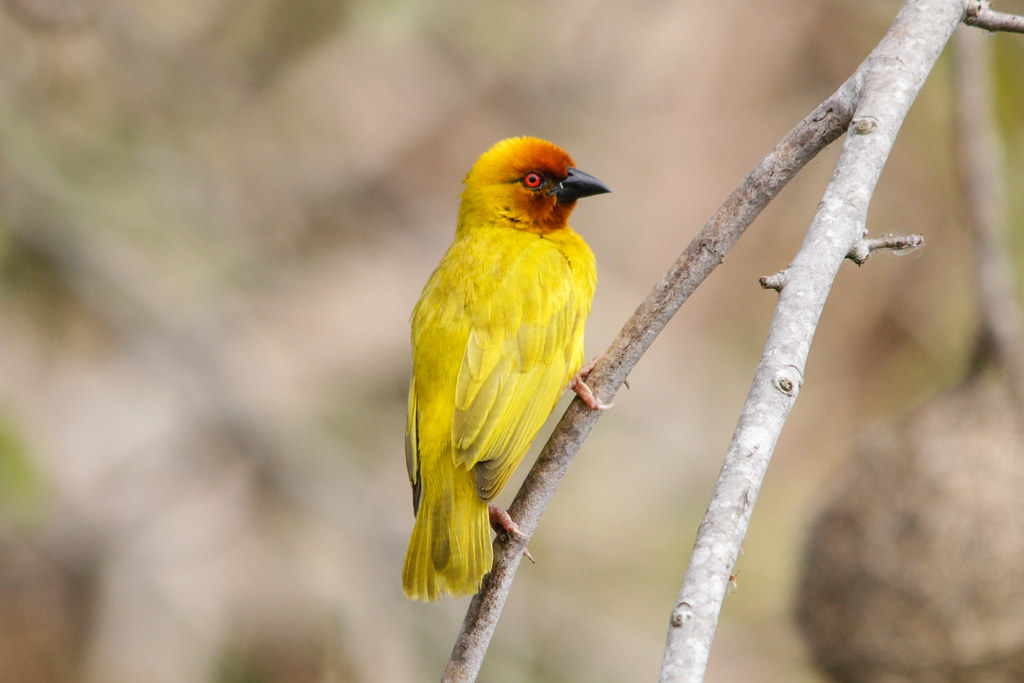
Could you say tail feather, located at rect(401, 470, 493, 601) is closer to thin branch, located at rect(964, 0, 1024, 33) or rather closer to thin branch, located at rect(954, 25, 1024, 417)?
thin branch, located at rect(964, 0, 1024, 33)

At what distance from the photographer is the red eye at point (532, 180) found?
125 inches

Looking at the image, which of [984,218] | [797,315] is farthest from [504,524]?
[984,218]

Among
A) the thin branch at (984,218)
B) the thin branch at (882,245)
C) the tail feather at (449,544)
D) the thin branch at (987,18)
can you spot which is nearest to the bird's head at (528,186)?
the tail feather at (449,544)

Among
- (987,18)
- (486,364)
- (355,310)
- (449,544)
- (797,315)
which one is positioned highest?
(355,310)

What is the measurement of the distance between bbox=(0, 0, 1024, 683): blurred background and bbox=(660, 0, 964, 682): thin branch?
2.53m

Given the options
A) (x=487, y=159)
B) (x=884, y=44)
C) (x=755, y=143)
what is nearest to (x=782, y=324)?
(x=884, y=44)

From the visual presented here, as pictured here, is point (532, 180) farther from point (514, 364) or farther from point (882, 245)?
point (882, 245)

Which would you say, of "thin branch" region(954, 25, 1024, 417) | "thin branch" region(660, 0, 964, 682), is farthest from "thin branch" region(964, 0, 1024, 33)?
"thin branch" region(954, 25, 1024, 417)

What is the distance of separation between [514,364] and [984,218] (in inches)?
91.3

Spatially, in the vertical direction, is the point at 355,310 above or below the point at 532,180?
above

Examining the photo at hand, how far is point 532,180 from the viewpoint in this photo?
318 centimetres

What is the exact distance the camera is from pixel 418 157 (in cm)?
662

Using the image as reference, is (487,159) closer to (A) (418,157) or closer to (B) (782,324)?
(B) (782,324)

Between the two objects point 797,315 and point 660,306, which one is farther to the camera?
point 660,306
